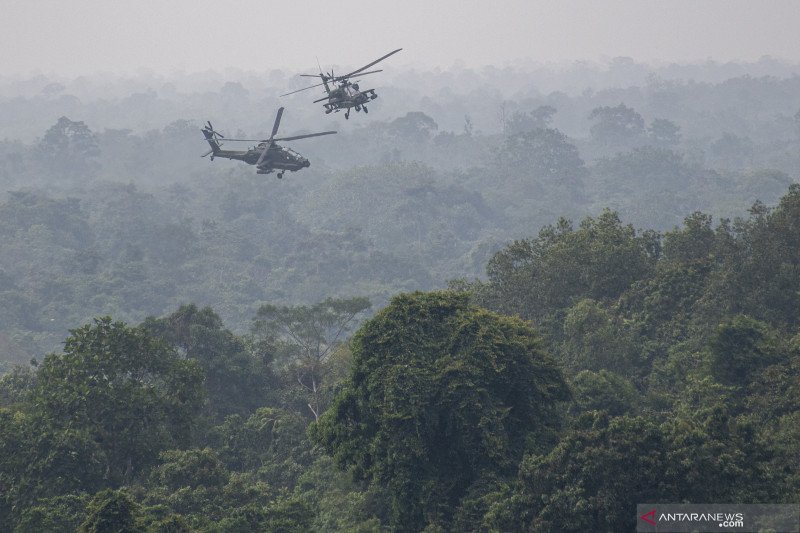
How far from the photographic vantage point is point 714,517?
20.2 meters

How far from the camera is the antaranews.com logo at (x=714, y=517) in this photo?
19.8 m

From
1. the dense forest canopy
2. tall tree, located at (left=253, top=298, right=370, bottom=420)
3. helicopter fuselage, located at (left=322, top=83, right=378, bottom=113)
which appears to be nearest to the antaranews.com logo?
the dense forest canopy

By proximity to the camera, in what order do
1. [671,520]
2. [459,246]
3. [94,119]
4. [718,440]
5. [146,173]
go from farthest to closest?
[94,119]
[146,173]
[459,246]
[718,440]
[671,520]

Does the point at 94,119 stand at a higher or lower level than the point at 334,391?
higher

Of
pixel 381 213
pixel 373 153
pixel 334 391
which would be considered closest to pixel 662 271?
pixel 334 391

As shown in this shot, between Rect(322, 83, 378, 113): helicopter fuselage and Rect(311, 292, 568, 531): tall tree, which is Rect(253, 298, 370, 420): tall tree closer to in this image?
Rect(322, 83, 378, 113): helicopter fuselage

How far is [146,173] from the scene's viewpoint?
126188mm

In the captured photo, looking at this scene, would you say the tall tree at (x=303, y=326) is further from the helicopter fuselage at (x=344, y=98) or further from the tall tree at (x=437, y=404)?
the tall tree at (x=437, y=404)

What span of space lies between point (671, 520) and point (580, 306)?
15980 millimetres

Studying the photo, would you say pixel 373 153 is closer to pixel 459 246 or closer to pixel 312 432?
pixel 459 246

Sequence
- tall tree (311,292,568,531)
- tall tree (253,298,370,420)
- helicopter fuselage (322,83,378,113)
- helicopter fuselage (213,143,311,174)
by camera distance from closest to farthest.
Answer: tall tree (311,292,568,531)
helicopter fuselage (322,83,378,113)
helicopter fuselage (213,143,311,174)
tall tree (253,298,370,420)

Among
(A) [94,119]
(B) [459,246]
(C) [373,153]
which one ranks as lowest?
(B) [459,246]

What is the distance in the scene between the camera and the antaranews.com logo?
64.9 feet

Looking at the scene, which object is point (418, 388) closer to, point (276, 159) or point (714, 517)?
point (714, 517)
